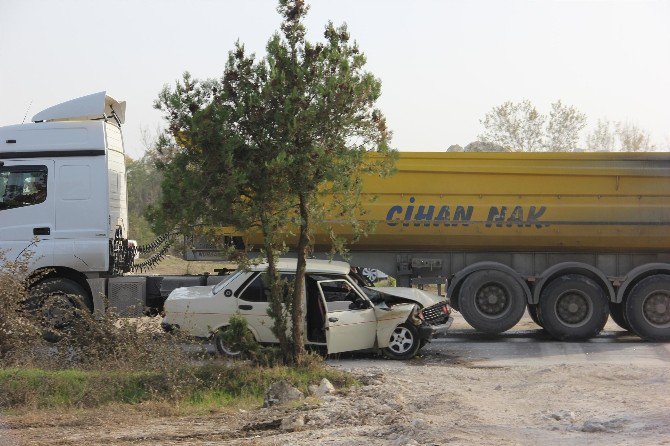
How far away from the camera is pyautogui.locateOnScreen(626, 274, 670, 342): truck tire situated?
17438 mm

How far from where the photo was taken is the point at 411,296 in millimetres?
15531

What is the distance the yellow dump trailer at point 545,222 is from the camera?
57.4 feet

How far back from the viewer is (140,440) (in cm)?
941

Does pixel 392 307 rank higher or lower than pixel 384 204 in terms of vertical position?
lower

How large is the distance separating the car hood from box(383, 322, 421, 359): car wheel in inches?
29.6

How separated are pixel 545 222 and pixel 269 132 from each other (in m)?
7.50

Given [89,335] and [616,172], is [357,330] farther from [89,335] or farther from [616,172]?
[616,172]

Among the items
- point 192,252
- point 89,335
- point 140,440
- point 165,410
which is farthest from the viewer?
point 192,252

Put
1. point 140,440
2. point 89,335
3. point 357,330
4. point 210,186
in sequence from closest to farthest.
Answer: point 140,440 → point 210,186 → point 89,335 → point 357,330

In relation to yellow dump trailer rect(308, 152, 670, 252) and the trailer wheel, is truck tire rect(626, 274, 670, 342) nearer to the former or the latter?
yellow dump trailer rect(308, 152, 670, 252)

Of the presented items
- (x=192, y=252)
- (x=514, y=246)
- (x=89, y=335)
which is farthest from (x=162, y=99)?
(x=514, y=246)

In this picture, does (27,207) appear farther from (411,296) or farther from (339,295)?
(411,296)

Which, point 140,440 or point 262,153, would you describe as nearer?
point 140,440

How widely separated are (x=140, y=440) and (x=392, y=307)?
6.13 metres
